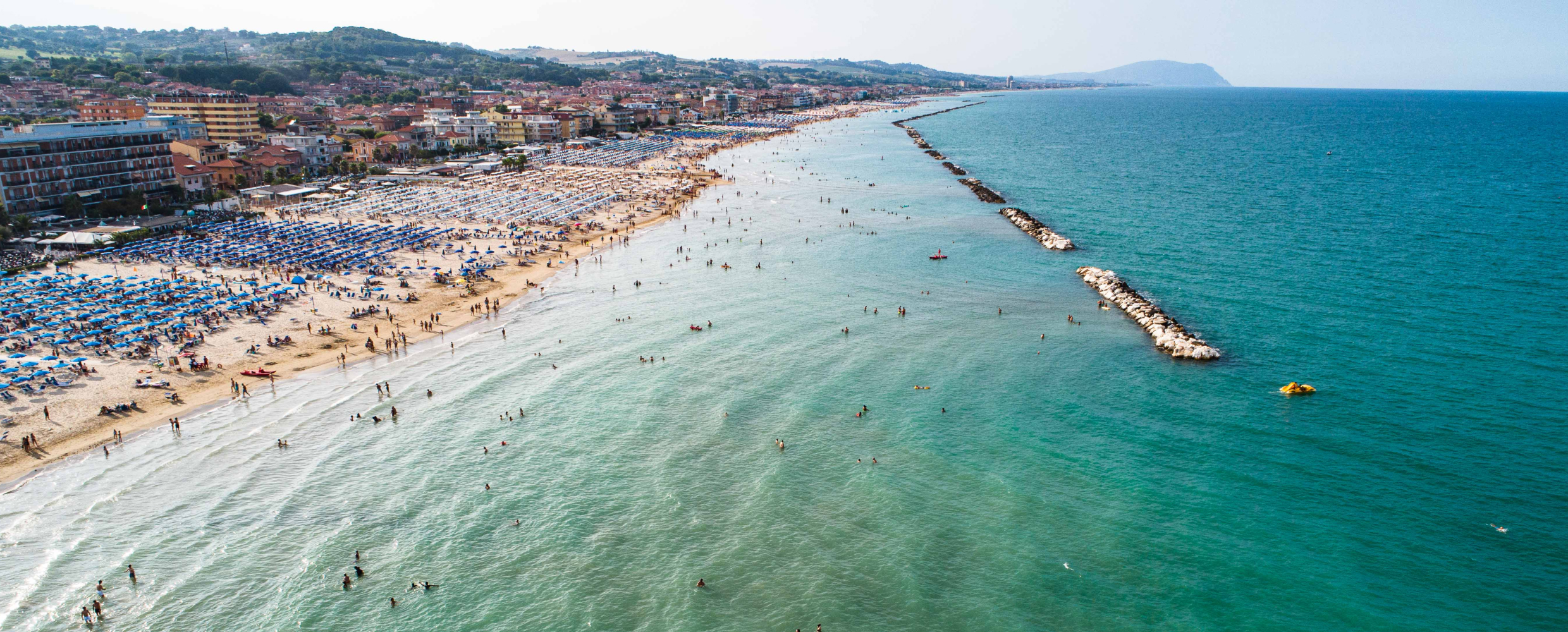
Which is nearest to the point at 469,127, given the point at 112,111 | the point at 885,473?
the point at 112,111

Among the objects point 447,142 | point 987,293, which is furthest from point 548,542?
point 447,142

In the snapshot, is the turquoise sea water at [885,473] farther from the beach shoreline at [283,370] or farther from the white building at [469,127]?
the white building at [469,127]

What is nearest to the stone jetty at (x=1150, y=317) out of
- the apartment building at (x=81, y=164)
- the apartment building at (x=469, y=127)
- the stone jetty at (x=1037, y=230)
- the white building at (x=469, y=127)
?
the stone jetty at (x=1037, y=230)

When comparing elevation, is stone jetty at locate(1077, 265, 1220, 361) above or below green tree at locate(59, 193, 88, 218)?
below

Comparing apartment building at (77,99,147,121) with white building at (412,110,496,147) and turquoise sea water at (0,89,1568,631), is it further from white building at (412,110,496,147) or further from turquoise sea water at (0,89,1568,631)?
turquoise sea water at (0,89,1568,631)

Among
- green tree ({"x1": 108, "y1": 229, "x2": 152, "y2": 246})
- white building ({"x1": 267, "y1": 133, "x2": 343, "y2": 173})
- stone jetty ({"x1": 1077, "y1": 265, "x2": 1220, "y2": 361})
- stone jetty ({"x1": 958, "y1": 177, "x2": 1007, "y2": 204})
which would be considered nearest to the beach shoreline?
green tree ({"x1": 108, "y1": 229, "x2": 152, "y2": 246})

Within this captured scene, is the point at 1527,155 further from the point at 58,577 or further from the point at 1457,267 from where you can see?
the point at 58,577

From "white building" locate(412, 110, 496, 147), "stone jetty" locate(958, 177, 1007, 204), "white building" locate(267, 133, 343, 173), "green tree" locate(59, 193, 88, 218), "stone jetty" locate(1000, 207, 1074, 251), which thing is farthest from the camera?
"white building" locate(412, 110, 496, 147)
